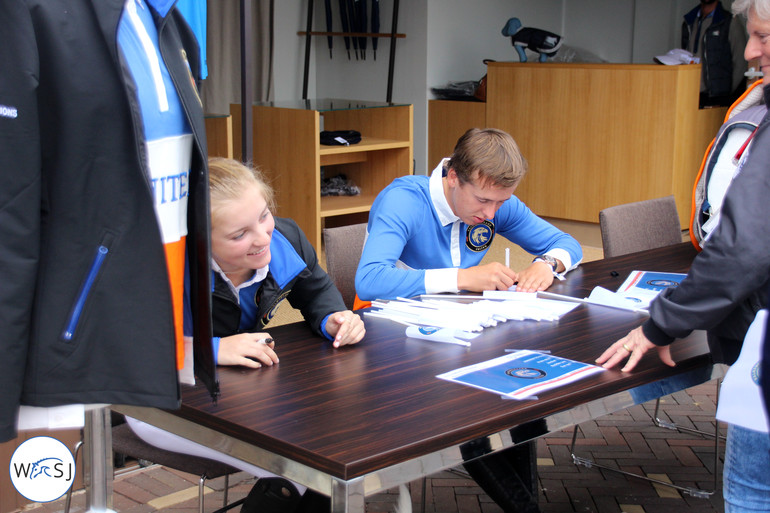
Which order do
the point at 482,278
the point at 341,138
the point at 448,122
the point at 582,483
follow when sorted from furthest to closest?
1. the point at 448,122
2. the point at 341,138
3. the point at 582,483
4. the point at 482,278

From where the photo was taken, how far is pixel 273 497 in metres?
1.81

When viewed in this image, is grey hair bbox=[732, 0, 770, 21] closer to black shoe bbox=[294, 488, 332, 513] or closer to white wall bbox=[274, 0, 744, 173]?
black shoe bbox=[294, 488, 332, 513]

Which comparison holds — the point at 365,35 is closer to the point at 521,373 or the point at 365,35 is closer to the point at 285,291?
the point at 285,291

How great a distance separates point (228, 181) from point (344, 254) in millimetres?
1010

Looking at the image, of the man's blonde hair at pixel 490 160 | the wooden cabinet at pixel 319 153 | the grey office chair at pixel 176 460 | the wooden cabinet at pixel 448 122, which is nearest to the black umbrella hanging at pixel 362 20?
the wooden cabinet at pixel 448 122

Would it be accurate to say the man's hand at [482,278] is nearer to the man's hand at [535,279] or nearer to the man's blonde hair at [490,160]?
the man's hand at [535,279]

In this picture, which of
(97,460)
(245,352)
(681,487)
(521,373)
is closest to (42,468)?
(97,460)

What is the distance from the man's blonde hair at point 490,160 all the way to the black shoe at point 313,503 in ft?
3.75

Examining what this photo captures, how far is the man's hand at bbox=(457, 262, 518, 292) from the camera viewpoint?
2.49 metres

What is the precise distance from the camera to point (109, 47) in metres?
1.15

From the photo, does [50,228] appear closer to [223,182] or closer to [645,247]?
[223,182]

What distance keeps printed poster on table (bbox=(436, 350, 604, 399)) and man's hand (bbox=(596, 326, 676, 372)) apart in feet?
0.12

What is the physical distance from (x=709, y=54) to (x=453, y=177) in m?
4.98

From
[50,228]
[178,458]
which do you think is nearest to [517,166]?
[178,458]
